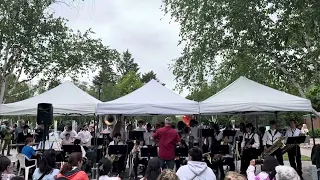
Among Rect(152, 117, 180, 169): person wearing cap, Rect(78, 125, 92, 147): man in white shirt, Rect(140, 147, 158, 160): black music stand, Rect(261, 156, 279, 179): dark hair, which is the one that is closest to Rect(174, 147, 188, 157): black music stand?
Rect(140, 147, 158, 160): black music stand

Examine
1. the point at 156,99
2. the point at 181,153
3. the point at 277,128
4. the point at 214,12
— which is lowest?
the point at 181,153

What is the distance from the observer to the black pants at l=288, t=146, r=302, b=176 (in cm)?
1101

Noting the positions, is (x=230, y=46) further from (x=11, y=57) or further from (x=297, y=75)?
(x=11, y=57)

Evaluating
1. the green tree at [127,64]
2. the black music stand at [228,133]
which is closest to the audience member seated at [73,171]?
the black music stand at [228,133]

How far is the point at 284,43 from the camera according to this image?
39.5 ft

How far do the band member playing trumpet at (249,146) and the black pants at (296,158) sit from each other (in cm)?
141

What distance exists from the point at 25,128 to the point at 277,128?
36.9 ft

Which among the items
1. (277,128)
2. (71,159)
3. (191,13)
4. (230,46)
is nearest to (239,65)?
(230,46)

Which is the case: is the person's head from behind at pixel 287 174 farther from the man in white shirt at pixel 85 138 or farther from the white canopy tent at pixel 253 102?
the man in white shirt at pixel 85 138

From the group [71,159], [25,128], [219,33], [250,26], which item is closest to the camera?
[71,159]

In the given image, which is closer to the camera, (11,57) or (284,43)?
(284,43)

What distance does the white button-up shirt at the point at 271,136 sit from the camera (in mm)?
10227

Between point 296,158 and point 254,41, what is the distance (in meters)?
4.18

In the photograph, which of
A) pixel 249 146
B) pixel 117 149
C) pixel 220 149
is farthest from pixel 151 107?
pixel 249 146
